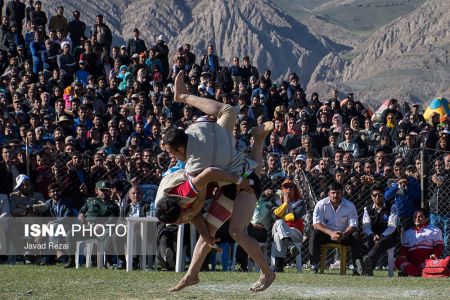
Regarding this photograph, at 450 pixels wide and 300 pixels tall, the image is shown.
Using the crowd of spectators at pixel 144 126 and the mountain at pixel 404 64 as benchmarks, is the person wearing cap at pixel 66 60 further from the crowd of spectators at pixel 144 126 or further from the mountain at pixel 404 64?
the mountain at pixel 404 64

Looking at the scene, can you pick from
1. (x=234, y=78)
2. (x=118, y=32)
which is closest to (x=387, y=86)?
(x=118, y=32)

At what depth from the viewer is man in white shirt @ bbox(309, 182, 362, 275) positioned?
1498 cm

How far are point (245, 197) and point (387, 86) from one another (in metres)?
79.4

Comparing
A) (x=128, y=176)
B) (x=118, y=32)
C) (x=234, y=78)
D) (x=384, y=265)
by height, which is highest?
(x=118, y=32)

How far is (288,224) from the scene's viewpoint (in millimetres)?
15359

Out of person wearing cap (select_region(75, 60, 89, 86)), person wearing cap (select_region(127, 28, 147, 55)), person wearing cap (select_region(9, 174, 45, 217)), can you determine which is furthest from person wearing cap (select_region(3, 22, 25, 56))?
person wearing cap (select_region(9, 174, 45, 217))

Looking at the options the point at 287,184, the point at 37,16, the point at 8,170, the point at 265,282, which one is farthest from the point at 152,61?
the point at 265,282

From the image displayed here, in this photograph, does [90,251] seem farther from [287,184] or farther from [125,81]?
[125,81]

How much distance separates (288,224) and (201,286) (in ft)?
14.3

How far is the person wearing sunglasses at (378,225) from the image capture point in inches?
597

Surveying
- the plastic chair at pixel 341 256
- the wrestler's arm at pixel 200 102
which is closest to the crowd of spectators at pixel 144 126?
the plastic chair at pixel 341 256

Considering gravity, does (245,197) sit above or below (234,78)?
below

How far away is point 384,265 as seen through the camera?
16500 millimetres

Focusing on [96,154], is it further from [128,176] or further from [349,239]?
[349,239]
